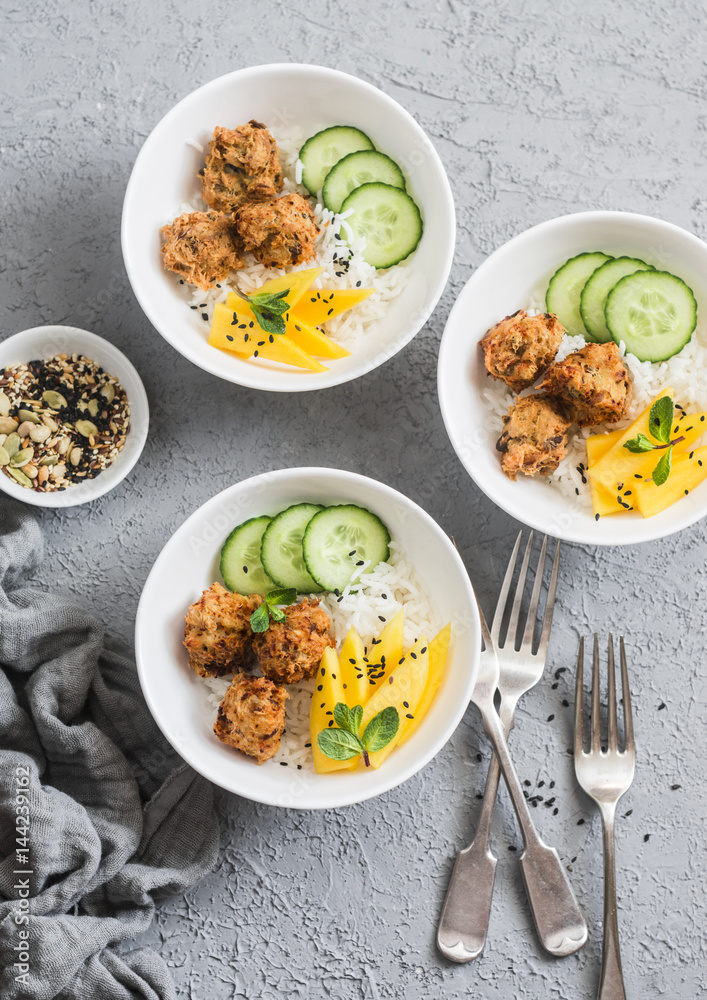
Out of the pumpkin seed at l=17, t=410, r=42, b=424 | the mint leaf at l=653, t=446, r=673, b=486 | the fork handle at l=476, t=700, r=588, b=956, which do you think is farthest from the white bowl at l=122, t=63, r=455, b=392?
the fork handle at l=476, t=700, r=588, b=956

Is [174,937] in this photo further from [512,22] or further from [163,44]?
[512,22]

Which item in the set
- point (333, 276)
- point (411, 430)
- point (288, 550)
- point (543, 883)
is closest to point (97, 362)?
point (333, 276)

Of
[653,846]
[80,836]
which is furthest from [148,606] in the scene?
[653,846]

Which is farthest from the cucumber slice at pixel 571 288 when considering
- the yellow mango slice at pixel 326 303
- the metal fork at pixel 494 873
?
the metal fork at pixel 494 873

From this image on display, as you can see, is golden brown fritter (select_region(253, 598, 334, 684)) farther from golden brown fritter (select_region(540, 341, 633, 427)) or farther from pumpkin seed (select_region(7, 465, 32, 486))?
golden brown fritter (select_region(540, 341, 633, 427))

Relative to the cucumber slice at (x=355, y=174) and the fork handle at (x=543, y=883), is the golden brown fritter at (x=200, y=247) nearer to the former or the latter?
the cucumber slice at (x=355, y=174)

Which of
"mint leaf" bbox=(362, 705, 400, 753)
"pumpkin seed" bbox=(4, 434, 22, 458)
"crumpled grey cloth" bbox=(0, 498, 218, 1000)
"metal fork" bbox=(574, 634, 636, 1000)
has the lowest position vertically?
"crumpled grey cloth" bbox=(0, 498, 218, 1000)
